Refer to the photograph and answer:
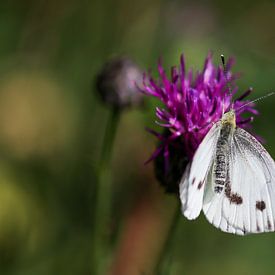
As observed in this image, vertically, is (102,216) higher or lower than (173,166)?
lower

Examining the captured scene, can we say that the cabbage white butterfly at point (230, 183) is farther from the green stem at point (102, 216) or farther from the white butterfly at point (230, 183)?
the green stem at point (102, 216)

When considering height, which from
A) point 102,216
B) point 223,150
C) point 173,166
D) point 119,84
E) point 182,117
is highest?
point 119,84

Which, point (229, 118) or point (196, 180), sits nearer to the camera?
point (196, 180)

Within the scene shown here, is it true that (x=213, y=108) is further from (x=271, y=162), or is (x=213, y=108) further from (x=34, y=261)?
(x=34, y=261)

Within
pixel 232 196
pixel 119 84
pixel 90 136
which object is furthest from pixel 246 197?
pixel 90 136

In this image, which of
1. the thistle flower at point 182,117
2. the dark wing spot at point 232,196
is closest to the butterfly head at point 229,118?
→ the thistle flower at point 182,117

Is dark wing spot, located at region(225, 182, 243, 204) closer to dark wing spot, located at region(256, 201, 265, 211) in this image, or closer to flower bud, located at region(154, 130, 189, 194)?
dark wing spot, located at region(256, 201, 265, 211)

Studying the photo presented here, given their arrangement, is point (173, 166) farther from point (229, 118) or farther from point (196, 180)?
point (196, 180)

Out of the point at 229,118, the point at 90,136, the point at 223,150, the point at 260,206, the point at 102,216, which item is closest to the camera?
the point at 260,206
